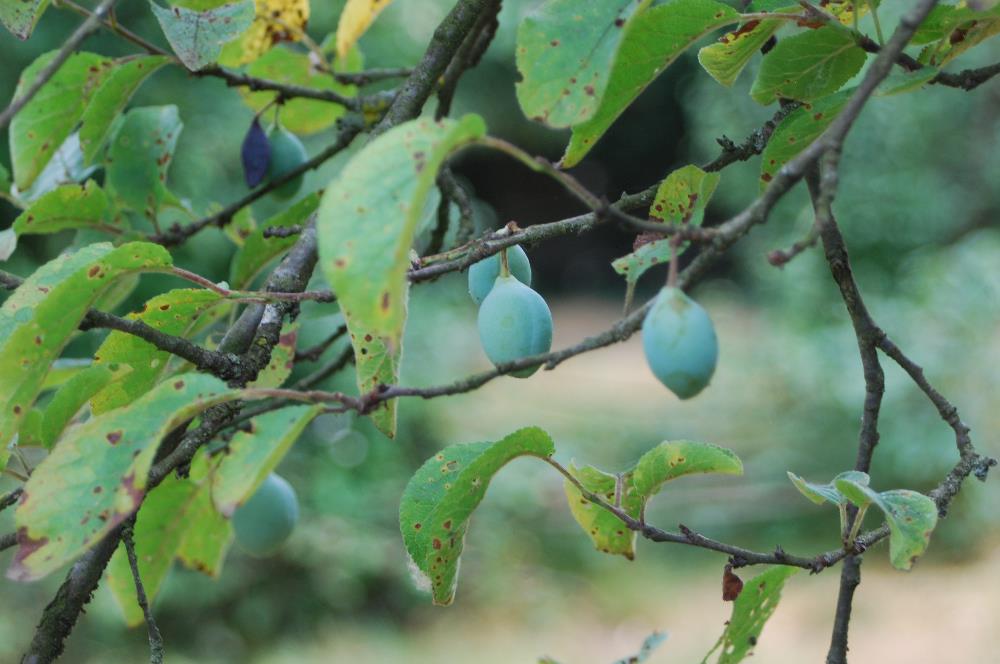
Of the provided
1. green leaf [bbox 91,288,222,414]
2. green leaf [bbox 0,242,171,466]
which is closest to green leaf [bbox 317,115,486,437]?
green leaf [bbox 0,242,171,466]

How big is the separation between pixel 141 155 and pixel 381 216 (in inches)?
28.9

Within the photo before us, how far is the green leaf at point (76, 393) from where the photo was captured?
664 mm

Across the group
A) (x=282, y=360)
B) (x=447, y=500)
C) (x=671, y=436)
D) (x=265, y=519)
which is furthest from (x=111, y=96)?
(x=671, y=436)

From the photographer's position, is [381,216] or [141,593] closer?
[381,216]

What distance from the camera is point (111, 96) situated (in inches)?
36.4

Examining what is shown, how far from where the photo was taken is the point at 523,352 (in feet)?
1.97

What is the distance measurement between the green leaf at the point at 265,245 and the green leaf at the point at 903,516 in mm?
571

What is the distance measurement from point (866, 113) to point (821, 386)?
1.07m

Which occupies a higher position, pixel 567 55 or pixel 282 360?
pixel 567 55

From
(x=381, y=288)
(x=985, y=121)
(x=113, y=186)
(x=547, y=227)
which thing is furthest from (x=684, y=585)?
(x=381, y=288)

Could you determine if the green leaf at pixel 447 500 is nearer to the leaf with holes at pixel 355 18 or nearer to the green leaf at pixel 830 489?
the green leaf at pixel 830 489

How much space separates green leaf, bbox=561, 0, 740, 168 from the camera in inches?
22.1

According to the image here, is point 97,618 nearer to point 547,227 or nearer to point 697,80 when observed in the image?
point 547,227

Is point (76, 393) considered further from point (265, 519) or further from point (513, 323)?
point (265, 519)
